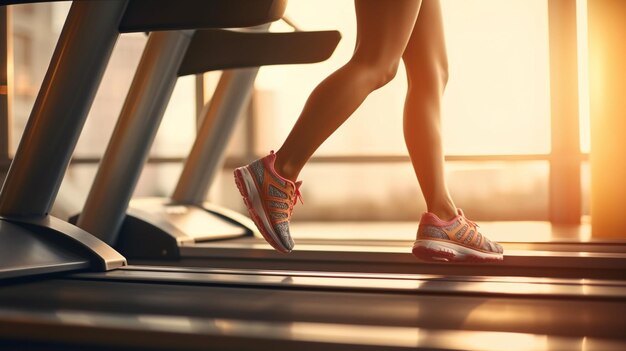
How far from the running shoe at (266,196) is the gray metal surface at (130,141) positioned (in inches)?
29.6

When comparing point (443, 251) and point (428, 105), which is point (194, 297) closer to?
point (443, 251)

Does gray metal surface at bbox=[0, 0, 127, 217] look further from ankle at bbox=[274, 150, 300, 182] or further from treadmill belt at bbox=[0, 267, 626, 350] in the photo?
ankle at bbox=[274, 150, 300, 182]

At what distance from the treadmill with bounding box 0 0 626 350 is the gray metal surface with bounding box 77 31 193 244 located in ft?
1.18

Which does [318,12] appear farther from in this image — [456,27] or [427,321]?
[427,321]

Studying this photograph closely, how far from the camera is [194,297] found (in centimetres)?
127

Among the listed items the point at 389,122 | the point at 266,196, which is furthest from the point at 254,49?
the point at 389,122

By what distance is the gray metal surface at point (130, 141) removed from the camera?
6.75 ft

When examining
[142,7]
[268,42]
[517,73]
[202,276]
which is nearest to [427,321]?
[202,276]

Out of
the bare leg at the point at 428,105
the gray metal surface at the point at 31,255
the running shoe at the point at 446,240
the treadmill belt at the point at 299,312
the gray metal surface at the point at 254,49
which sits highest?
the gray metal surface at the point at 254,49

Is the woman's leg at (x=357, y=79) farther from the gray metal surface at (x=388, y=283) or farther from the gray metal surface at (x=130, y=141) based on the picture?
the gray metal surface at (x=130, y=141)

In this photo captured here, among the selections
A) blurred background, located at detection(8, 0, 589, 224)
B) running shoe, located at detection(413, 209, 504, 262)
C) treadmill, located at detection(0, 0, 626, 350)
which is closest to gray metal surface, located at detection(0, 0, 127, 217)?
treadmill, located at detection(0, 0, 626, 350)

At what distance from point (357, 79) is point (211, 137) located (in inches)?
50.1

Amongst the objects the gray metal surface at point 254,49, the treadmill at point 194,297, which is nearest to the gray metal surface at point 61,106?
the treadmill at point 194,297

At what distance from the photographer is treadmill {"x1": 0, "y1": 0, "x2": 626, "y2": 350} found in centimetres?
101
